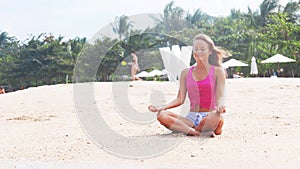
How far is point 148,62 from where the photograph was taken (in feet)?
72.1

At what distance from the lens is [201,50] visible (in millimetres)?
5797

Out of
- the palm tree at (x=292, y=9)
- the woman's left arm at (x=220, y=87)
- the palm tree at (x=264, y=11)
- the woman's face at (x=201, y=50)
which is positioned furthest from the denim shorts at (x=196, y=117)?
the palm tree at (x=264, y=11)

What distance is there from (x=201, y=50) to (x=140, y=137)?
4.81ft

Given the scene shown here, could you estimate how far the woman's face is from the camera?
228 inches

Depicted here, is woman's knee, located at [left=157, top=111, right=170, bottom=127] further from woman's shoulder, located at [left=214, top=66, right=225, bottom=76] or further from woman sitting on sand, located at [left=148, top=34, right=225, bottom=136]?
woman's shoulder, located at [left=214, top=66, right=225, bottom=76]

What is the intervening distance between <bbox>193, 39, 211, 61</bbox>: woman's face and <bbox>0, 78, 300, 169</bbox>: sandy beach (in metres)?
1.08

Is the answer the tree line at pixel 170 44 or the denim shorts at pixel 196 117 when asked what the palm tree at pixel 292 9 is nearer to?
the tree line at pixel 170 44

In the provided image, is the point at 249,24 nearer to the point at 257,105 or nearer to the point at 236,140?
the point at 257,105

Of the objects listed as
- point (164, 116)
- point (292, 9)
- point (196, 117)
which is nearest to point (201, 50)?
point (196, 117)

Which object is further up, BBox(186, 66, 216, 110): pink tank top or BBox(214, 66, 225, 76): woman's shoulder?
BBox(214, 66, 225, 76): woman's shoulder

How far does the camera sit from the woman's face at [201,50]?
5.78 metres

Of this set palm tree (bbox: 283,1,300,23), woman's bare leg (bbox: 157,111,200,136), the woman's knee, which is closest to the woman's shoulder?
woman's bare leg (bbox: 157,111,200,136)

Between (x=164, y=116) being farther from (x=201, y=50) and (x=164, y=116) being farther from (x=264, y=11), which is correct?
(x=264, y=11)

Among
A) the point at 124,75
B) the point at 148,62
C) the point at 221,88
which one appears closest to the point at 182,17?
the point at 148,62
